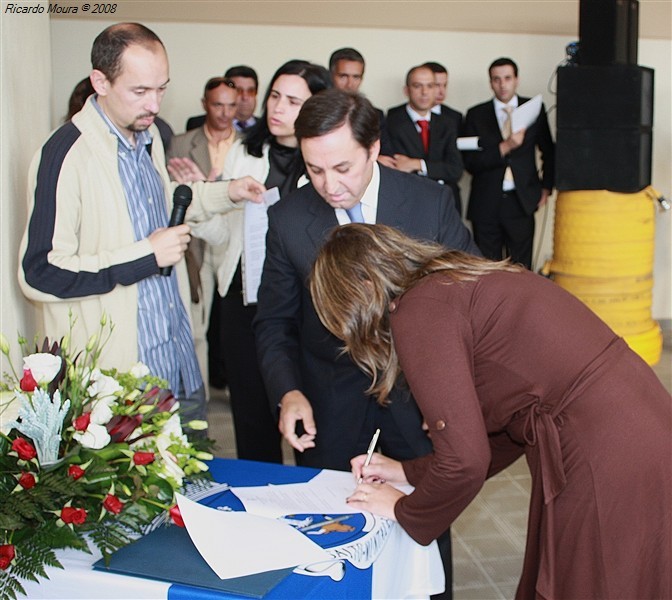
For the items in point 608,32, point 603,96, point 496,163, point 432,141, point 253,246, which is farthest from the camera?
point 496,163

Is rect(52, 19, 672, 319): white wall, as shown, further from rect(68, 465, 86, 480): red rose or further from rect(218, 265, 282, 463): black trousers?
rect(68, 465, 86, 480): red rose

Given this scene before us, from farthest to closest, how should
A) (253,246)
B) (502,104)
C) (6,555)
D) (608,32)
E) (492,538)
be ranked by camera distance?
(502,104), (608,32), (492,538), (253,246), (6,555)

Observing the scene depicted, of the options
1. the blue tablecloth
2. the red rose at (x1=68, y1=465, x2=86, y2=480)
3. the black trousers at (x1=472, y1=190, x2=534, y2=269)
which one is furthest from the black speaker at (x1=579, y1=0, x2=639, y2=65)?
the red rose at (x1=68, y1=465, x2=86, y2=480)

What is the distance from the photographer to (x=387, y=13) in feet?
20.0

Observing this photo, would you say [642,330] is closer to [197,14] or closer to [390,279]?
[197,14]

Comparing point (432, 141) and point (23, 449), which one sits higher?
point (432, 141)

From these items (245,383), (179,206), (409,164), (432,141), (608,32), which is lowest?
(245,383)

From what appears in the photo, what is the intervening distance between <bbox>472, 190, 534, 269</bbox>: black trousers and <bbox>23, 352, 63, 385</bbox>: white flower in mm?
4638

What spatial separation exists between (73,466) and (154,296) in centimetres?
84

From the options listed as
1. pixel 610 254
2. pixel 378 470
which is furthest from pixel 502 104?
pixel 378 470

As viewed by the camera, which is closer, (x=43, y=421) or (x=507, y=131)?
(x=43, y=421)

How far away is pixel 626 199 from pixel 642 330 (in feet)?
2.92

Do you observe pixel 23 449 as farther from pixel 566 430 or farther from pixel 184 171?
pixel 184 171

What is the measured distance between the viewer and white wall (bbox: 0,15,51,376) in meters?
2.15
